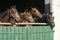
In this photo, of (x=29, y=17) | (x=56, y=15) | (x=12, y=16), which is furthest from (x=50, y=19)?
(x=12, y=16)

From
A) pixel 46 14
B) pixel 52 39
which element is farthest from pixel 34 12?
pixel 52 39

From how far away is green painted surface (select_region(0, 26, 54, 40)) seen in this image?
718 cm

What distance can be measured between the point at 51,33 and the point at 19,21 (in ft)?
2.93

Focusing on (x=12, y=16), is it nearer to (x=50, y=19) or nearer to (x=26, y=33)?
(x=26, y=33)

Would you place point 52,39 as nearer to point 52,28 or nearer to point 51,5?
point 52,28

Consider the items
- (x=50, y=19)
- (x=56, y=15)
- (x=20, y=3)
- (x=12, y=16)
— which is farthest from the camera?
(x=20, y=3)

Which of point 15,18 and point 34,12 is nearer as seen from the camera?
point 15,18

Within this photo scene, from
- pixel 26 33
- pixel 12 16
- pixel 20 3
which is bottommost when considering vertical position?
pixel 26 33

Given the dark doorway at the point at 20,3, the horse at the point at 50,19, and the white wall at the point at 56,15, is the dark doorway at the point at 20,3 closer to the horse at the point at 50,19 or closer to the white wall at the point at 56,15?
the white wall at the point at 56,15

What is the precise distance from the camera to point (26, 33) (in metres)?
7.45

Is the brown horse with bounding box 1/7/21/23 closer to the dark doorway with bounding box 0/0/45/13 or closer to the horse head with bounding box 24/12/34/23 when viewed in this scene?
the horse head with bounding box 24/12/34/23

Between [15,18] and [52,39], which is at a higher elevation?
[15,18]

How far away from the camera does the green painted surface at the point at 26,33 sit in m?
7.18

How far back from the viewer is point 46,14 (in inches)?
311
